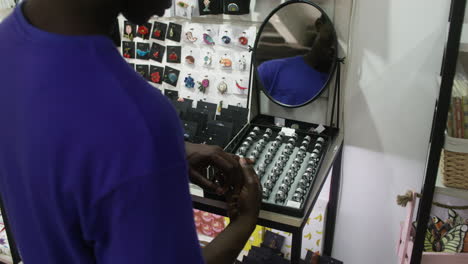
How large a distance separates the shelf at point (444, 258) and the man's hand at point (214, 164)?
25.4 inches

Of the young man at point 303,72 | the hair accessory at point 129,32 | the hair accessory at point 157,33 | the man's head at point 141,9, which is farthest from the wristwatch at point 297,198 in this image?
the hair accessory at point 129,32

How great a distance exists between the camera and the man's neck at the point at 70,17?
0.45 meters

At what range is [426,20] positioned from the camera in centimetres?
129

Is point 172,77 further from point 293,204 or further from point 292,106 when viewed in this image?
point 293,204

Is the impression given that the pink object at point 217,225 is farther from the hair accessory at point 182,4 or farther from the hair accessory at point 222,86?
the hair accessory at point 182,4

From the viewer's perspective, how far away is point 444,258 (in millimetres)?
1176

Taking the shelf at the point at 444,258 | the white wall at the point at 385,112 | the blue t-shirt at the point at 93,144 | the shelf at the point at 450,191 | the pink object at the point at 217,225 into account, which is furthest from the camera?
the pink object at the point at 217,225

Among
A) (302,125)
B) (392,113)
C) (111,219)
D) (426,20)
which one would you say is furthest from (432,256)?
(111,219)

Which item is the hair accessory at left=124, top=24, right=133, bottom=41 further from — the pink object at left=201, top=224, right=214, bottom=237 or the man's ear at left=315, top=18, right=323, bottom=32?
the pink object at left=201, top=224, right=214, bottom=237

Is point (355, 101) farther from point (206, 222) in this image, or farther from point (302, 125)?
point (206, 222)

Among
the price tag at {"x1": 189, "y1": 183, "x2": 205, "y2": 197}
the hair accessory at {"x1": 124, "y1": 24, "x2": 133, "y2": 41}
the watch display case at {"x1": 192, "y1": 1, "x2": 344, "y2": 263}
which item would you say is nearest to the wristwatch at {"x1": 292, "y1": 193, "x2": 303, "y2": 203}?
the watch display case at {"x1": 192, "y1": 1, "x2": 344, "y2": 263}

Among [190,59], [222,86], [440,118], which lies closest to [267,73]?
[222,86]

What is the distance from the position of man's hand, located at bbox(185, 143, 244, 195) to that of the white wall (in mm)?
689

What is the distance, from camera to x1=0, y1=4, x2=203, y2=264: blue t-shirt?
1.41 ft
